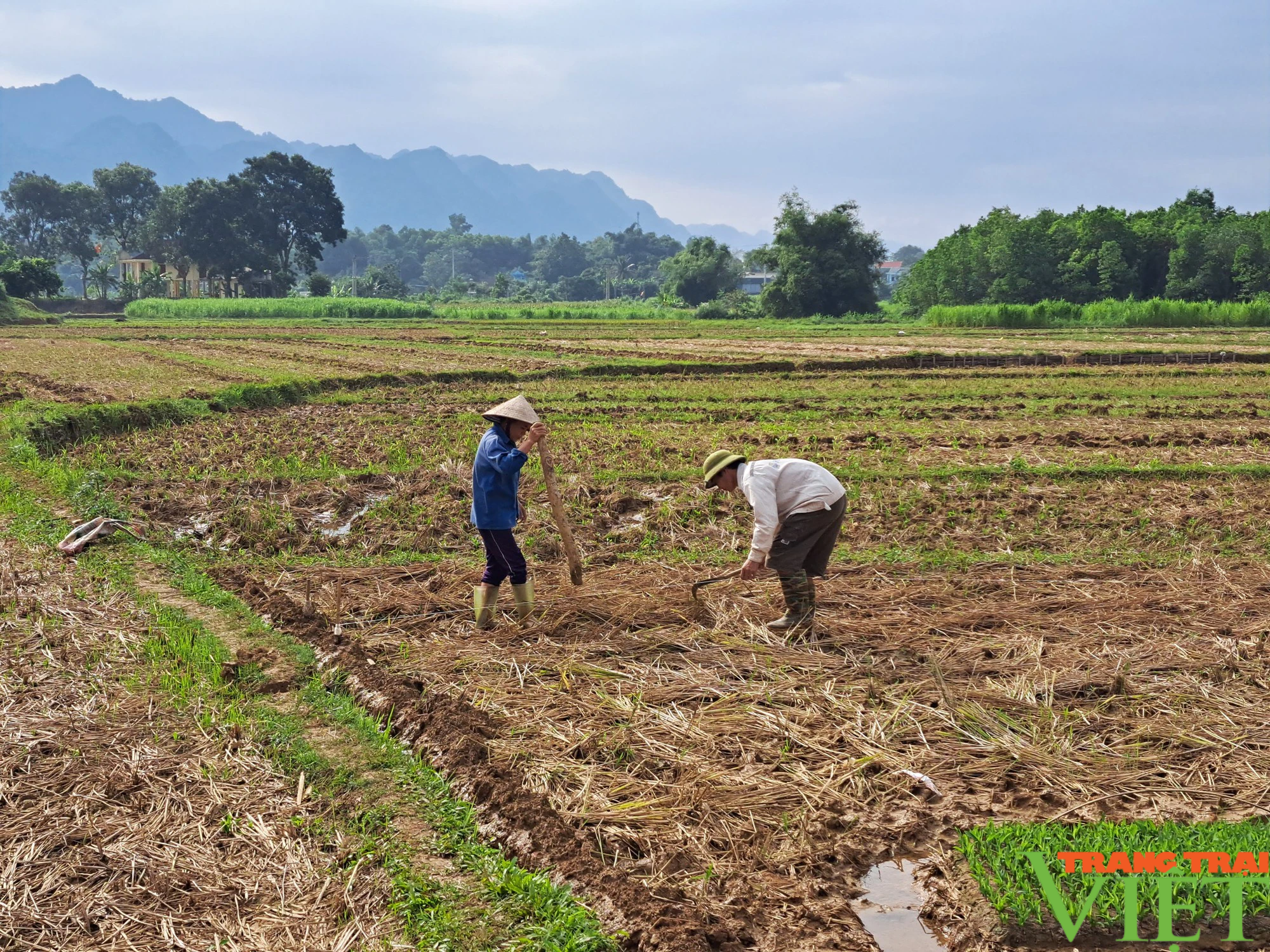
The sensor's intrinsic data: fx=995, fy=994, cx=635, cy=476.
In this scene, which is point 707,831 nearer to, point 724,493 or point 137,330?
point 724,493

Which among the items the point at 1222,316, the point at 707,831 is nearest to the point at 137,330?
the point at 707,831

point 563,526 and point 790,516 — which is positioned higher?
point 790,516

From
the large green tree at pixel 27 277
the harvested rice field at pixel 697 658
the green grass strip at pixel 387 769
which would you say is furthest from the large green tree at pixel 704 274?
the green grass strip at pixel 387 769

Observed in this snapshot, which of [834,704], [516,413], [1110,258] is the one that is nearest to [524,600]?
[516,413]

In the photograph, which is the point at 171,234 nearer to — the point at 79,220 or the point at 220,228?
the point at 220,228

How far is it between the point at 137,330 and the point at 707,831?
139 feet

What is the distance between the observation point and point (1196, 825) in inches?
168

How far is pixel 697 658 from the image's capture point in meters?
6.25

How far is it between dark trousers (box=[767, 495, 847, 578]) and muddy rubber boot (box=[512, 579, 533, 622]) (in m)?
1.65

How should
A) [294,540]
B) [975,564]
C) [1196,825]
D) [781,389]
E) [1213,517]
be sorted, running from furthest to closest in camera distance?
[781,389]
[1213,517]
[294,540]
[975,564]
[1196,825]

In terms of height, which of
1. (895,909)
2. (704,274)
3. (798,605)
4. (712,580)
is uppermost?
(704,274)

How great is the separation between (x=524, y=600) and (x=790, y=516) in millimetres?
1908

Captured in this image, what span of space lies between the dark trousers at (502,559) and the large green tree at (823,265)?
51.8 meters

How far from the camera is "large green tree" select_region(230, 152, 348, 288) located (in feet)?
251
